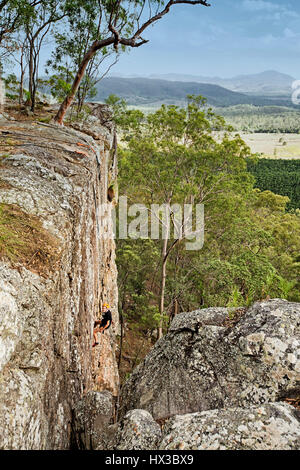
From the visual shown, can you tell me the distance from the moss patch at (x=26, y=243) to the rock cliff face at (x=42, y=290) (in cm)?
2

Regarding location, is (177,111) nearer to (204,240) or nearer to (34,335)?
(204,240)

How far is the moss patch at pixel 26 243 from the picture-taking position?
4578mm

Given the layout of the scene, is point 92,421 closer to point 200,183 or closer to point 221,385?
point 221,385

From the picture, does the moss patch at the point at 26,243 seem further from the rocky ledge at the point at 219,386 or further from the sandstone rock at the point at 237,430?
the sandstone rock at the point at 237,430

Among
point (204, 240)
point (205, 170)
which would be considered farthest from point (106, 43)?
point (204, 240)

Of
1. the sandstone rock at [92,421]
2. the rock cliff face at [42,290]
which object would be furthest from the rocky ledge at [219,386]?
the rock cliff face at [42,290]

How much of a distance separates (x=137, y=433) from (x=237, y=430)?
137cm

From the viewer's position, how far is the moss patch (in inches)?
180

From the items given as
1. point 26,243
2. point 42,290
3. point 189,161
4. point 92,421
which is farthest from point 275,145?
point 92,421

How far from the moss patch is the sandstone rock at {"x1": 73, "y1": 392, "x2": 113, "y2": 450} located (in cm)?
233

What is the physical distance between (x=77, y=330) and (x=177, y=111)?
58.4 feet

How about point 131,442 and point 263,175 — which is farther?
point 263,175

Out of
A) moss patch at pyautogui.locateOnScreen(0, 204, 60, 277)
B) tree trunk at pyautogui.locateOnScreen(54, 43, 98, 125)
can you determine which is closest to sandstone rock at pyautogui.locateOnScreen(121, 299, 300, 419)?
moss patch at pyautogui.locateOnScreen(0, 204, 60, 277)
